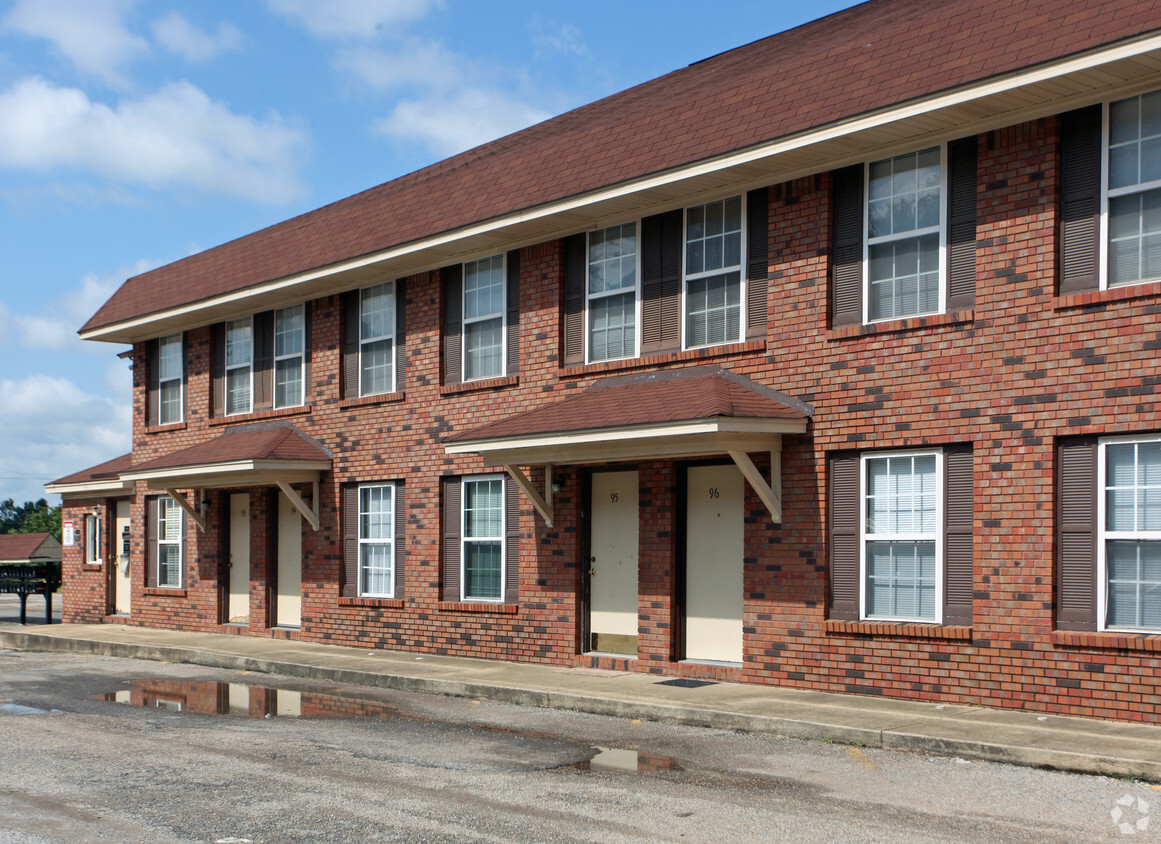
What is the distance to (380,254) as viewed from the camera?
1722cm

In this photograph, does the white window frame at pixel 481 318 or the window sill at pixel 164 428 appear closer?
the white window frame at pixel 481 318

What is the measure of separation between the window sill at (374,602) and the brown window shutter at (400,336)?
3.12 meters

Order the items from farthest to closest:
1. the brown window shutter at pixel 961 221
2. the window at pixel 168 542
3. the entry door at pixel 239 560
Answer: the window at pixel 168 542 → the entry door at pixel 239 560 → the brown window shutter at pixel 961 221

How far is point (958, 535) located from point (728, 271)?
4023mm

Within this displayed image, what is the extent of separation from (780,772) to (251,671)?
9.72 meters

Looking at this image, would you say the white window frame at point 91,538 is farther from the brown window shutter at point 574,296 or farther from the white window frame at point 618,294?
the white window frame at point 618,294

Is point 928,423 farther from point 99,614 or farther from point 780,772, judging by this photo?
point 99,614

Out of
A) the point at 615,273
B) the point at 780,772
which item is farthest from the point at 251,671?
the point at 780,772

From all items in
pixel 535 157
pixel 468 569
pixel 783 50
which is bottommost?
pixel 468 569

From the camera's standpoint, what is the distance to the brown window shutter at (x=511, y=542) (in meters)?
16.2

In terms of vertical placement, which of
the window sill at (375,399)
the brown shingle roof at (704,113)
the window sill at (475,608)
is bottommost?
the window sill at (475,608)

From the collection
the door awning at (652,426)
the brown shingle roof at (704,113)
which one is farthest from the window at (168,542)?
the door awning at (652,426)

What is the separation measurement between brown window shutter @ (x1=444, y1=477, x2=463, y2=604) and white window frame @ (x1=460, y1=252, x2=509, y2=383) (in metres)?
1.54

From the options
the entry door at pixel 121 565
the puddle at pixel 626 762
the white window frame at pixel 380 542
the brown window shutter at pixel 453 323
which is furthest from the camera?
the entry door at pixel 121 565
